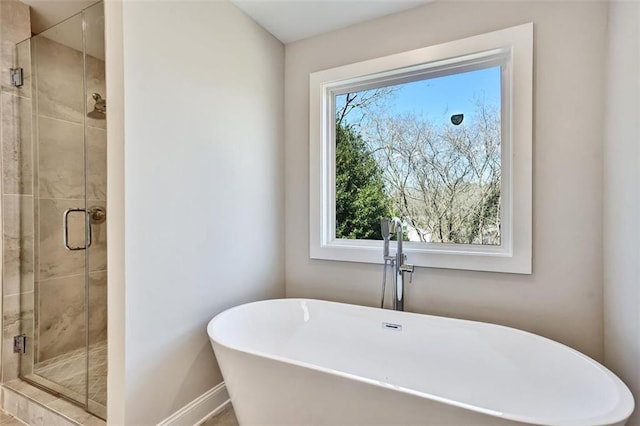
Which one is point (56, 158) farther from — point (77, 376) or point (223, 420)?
point (223, 420)

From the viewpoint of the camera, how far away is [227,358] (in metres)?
1.48

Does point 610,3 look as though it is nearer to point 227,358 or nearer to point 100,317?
point 227,358

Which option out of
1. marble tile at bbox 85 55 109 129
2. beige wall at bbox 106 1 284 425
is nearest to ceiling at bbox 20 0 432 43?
beige wall at bbox 106 1 284 425

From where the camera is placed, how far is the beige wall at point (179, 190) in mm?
1449

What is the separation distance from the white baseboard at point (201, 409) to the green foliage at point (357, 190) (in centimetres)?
131

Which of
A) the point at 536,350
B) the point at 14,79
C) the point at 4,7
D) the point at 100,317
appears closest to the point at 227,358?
the point at 100,317

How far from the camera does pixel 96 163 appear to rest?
5.75ft

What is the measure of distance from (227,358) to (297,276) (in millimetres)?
1058

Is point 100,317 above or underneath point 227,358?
above

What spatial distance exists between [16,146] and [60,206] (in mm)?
417

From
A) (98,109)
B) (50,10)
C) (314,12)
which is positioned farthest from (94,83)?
(314,12)

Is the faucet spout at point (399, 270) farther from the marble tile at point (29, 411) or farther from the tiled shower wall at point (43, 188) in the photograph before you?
the marble tile at point (29, 411)

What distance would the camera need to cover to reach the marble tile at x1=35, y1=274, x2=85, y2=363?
6.56ft

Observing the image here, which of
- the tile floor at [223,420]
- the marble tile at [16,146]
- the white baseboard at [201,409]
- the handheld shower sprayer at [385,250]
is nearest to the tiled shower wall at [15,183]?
the marble tile at [16,146]
